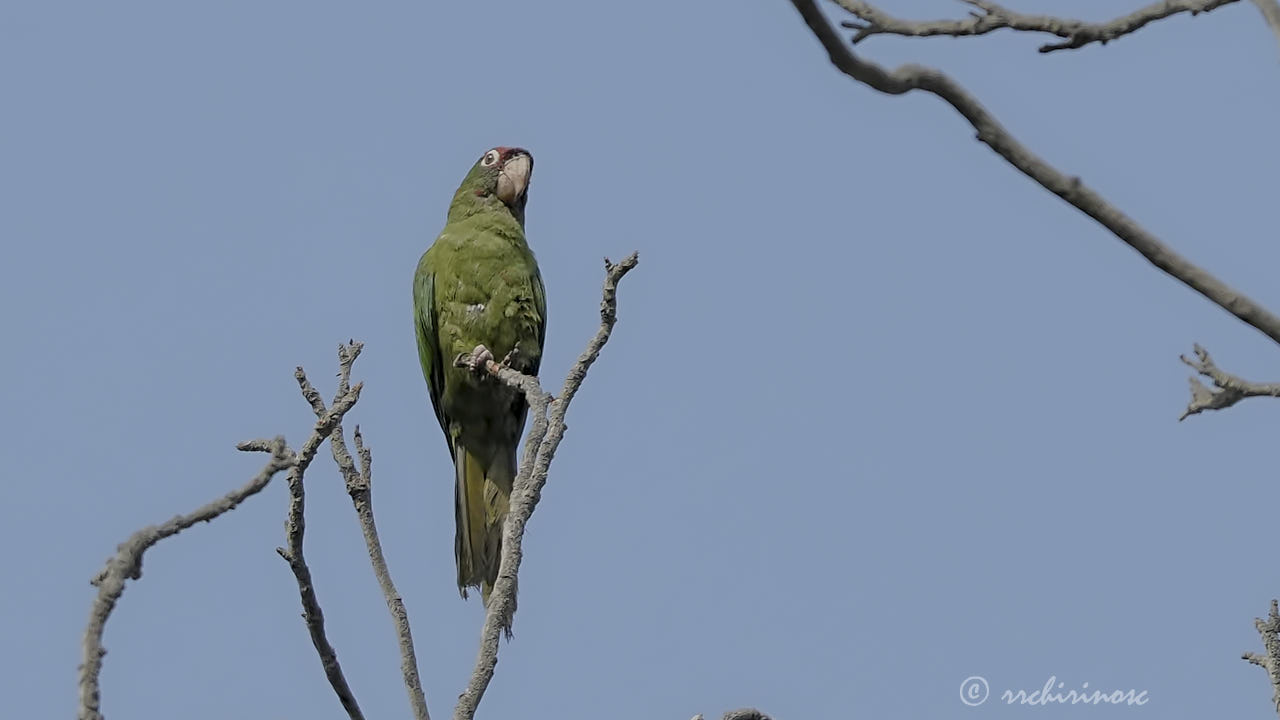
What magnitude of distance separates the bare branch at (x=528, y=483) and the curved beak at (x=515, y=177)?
4.07 m

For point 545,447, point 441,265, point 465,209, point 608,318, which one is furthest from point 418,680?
point 465,209

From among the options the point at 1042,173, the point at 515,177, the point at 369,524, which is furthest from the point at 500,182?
the point at 1042,173

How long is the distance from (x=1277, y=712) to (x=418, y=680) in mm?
2619

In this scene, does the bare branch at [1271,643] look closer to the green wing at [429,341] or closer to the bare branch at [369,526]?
the bare branch at [369,526]

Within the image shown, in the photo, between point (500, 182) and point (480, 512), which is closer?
point (480, 512)

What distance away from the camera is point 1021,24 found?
10.5 ft

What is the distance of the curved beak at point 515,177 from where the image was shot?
30.1ft

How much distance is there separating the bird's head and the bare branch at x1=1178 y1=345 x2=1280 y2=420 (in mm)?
6423

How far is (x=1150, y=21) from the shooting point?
326 centimetres

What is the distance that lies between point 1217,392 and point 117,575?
2.38 metres

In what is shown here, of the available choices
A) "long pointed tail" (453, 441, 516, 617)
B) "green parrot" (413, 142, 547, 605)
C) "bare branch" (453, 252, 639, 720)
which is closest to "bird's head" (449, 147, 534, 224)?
"green parrot" (413, 142, 547, 605)

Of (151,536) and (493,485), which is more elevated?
(493,485)

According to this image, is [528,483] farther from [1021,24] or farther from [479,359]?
[479,359]

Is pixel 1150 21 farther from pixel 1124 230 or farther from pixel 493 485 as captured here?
pixel 493 485
